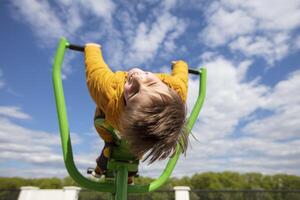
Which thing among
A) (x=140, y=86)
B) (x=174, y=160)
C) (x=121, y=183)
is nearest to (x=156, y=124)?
(x=140, y=86)

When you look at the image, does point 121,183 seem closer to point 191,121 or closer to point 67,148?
point 67,148

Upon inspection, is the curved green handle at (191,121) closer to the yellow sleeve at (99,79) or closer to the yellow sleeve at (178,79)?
the yellow sleeve at (178,79)

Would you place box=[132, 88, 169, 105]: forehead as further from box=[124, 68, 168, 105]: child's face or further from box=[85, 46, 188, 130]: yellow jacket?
box=[85, 46, 188, 130]: yellow jacket

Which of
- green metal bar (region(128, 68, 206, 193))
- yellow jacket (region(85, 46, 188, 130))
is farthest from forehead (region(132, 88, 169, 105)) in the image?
green metal bar (region(128, 68, 206, 193))

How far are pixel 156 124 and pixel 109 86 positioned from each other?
17.6 inches

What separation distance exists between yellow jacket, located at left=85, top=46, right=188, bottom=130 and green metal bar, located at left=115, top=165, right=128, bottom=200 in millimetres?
296

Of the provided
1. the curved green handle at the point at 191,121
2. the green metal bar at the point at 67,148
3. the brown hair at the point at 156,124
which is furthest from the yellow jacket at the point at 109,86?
the curved green handle at the point at 191,121

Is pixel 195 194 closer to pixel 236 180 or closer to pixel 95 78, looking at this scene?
pixel 95 78

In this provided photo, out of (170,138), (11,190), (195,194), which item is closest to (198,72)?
(170,138)

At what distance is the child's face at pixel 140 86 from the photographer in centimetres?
139

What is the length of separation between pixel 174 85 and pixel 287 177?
20.3 m

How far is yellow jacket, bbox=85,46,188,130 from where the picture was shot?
1604 mm

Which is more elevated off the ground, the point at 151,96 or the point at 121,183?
the point at 151,96

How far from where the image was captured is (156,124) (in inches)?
52.4
